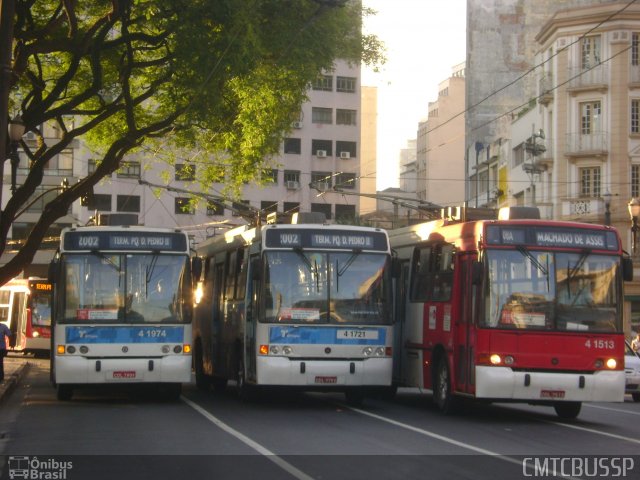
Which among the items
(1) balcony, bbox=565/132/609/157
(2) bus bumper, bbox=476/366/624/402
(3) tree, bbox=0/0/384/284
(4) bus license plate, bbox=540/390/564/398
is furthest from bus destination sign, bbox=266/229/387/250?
(1) balcony, bbox=565/132/609/157

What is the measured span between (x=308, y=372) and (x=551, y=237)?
4554 millimetres

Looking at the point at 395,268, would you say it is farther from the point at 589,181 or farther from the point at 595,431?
the point at 589,181

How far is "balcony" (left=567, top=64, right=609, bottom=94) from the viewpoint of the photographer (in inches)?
2154

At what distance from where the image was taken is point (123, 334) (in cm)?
2186

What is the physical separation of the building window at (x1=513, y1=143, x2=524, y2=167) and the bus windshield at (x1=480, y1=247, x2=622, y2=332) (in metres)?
42.6

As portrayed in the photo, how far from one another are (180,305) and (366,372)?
3.63 meters

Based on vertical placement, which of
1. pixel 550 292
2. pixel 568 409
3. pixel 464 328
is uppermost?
pixel 550 292

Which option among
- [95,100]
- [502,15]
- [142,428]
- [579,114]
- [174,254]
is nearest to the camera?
[142,428]

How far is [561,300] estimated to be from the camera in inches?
759

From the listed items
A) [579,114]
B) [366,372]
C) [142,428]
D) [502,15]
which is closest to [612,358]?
[366,372]

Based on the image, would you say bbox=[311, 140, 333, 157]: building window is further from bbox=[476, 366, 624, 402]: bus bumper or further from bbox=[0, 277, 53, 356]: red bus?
bbox=[476, 366, 624, 402]: bus bumper

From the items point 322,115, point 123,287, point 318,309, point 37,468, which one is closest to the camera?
point 37,468

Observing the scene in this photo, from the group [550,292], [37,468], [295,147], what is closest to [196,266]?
[550,292]

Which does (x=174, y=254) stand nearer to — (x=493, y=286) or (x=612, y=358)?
(x=493, y=286)
